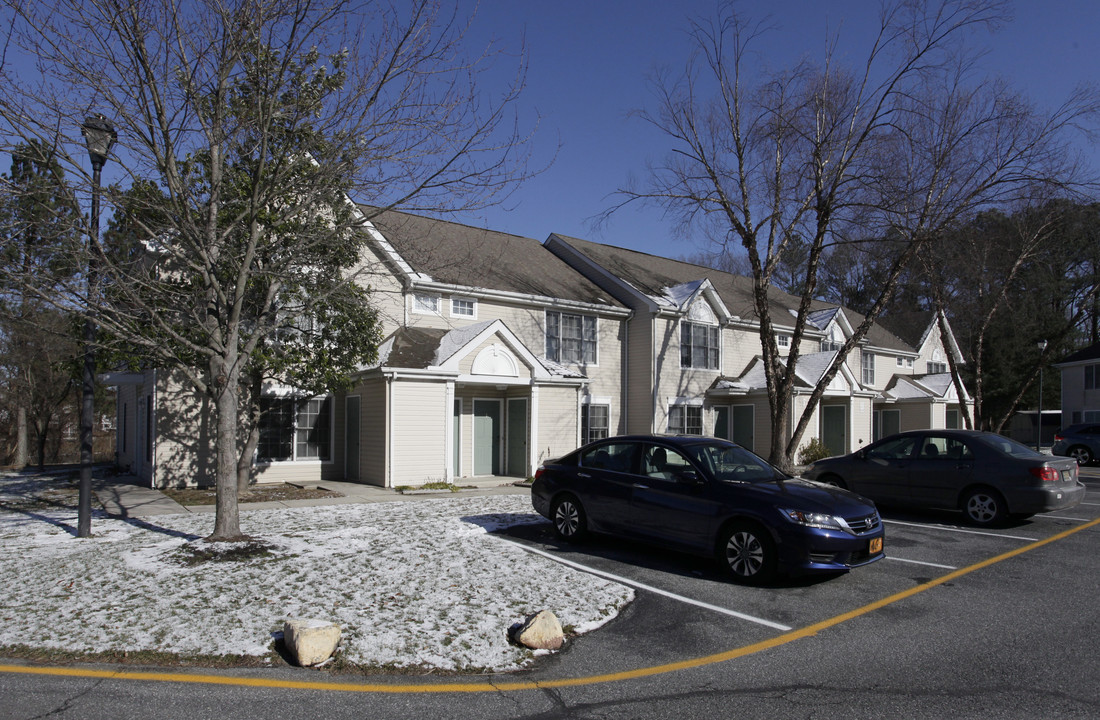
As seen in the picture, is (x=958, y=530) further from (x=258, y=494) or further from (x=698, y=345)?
(x=698, y=345)

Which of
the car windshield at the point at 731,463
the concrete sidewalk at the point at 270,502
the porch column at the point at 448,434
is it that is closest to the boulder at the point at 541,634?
the car windshield at the point at 731,463

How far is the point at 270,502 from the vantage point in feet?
42.8

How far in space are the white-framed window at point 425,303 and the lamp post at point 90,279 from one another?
9.42 meters

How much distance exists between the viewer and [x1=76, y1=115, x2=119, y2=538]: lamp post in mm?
8477

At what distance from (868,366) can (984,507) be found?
81.7ft

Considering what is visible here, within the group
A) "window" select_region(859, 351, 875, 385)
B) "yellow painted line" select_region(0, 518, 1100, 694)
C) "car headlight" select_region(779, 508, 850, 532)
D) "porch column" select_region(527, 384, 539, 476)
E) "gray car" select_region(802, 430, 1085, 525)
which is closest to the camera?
"yellow painted line" select_region(0, 518, 1100, 694)

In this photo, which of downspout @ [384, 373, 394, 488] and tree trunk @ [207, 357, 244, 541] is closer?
tree trunk @ [207, 357, 244, 541]

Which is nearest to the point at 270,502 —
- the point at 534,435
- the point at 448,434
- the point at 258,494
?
the point at 258,494

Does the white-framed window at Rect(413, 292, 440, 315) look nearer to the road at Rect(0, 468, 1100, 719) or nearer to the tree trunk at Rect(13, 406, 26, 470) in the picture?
the road at Rect(0, 468, 1100, 719)

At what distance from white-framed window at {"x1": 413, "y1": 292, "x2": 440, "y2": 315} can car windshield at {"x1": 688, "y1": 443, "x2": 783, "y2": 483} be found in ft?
36.2

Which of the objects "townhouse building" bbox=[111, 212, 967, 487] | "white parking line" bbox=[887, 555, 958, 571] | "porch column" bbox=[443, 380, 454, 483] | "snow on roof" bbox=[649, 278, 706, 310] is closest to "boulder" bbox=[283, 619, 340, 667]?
"townhouse building" bbox=[111, 212, 967, 487]

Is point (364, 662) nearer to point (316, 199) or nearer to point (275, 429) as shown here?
point (316, 199)

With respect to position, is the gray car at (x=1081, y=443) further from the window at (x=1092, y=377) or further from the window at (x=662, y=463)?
the window at (x=662, y=463)

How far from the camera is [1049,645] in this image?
5.73 m
